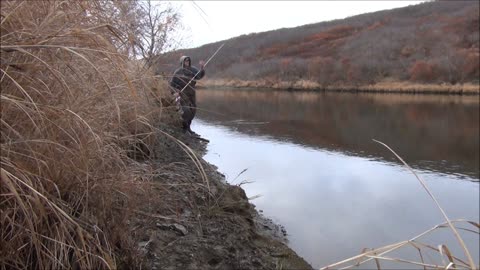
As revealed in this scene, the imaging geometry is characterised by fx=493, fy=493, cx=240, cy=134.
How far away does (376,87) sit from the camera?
42.3 m

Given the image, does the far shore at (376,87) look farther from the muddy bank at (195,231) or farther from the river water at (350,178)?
the muddy bank at (195,231)

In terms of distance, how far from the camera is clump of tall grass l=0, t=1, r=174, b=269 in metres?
1.75

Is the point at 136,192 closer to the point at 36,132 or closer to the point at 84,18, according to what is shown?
the point at 36,132

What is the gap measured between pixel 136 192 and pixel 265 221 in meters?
3.55

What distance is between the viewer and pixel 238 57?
2849 inches

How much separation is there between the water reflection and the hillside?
1807 cm

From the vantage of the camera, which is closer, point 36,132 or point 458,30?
point 36,132

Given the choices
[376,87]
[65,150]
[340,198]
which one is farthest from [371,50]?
[65,150]

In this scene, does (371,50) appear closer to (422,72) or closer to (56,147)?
(422,72)

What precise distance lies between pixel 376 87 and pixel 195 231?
135 ft

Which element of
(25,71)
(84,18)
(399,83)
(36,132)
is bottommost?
(399,83)

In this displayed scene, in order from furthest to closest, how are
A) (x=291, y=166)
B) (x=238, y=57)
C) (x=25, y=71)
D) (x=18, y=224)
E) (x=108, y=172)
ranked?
(x=238, y=57), (x=291, y=166), (x=108, y=172), (x=25, y=71), (x=18, y=224)

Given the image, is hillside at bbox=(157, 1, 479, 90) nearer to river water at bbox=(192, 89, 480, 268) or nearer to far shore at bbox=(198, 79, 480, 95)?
far shore at bbox=(198, 79, 480, 95)

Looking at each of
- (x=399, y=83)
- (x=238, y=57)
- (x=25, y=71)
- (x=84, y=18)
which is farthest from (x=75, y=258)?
(x=238, y=57)
